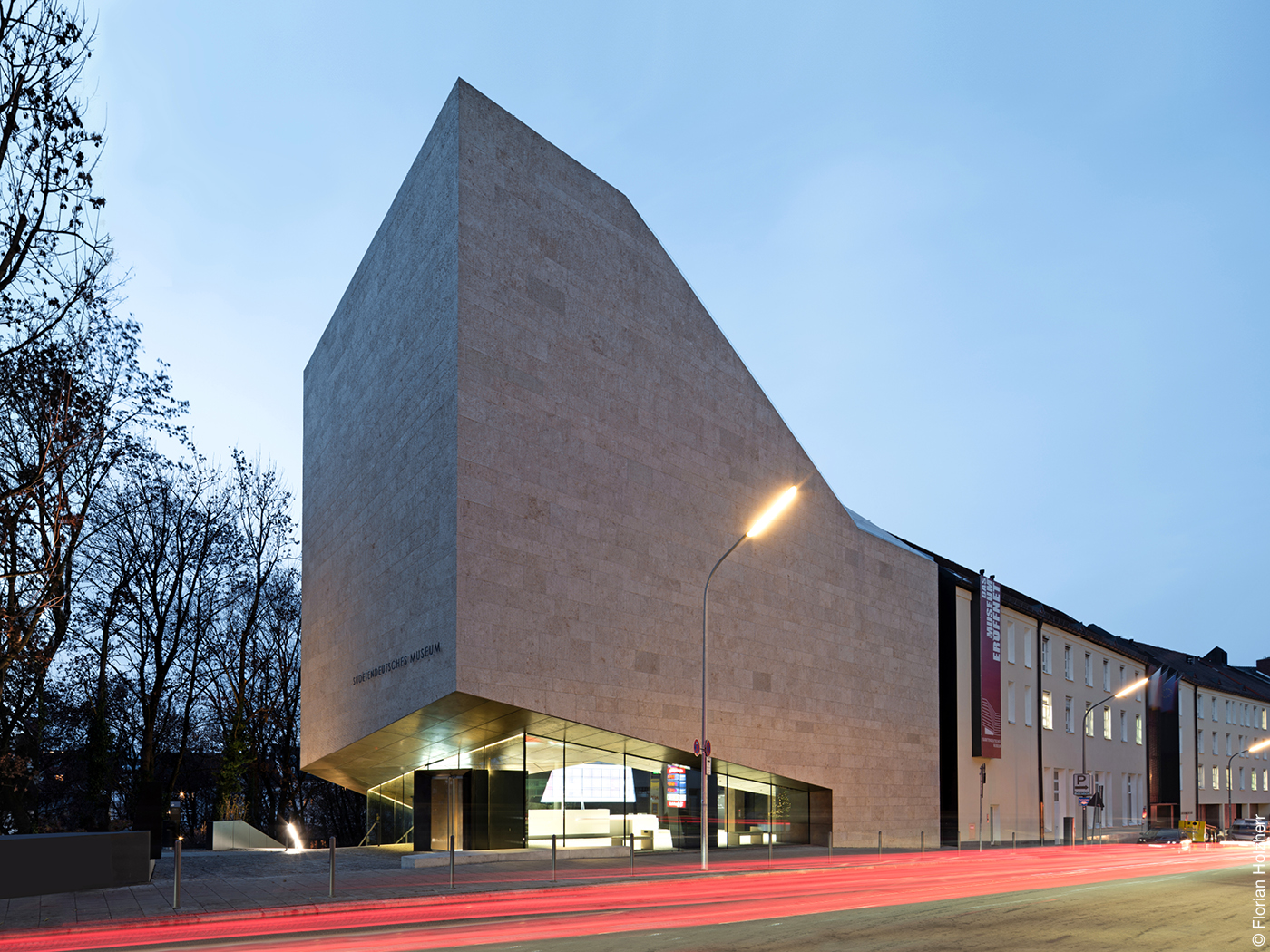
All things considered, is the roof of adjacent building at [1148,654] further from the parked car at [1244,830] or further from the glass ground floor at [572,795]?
the glass ground floor at [572,795]

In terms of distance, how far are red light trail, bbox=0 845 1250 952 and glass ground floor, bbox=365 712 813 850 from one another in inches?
137

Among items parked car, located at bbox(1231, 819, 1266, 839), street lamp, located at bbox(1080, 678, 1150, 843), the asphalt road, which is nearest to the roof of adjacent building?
street lamp, located at bbox(1080, 678, 1150, 843)

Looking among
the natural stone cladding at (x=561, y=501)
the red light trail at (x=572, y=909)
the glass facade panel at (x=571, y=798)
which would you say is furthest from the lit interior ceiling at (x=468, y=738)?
the red light trail at (x=572, y=909)

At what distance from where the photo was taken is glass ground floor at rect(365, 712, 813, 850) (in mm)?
29844

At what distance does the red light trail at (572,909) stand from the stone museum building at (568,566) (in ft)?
17.9

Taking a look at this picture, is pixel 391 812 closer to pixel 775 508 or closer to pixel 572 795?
pixel 572 795

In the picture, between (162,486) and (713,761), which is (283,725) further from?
(713,761)

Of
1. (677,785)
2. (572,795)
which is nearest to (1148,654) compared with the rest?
(677,785)

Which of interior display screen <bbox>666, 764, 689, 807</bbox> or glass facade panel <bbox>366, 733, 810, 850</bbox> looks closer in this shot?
glass facade panel <bbox>366, 733, 810, 850</bbox>

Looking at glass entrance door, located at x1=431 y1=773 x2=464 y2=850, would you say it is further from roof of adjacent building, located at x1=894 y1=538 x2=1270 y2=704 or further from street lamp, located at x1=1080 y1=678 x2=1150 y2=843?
street lamp, located at x1=1080 y1=678 x2=1150 y2=843

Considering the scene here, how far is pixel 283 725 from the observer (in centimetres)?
5366

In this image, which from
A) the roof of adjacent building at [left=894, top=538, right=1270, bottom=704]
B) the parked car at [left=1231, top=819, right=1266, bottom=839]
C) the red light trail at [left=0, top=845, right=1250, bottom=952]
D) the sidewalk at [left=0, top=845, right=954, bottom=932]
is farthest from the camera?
the parked car at [left=1231, top=819, right=1266, bottom=839]

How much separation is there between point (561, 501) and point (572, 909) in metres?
12.7

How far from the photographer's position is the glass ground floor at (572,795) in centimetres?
2984
